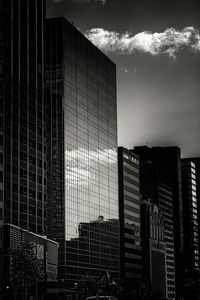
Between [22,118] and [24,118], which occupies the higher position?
[24,118]

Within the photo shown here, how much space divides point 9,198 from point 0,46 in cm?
3849

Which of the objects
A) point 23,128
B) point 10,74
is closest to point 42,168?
point 23,128

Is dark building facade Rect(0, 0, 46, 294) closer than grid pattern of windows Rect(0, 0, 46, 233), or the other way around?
dark building facade Rect(0, 0, 46, 294)

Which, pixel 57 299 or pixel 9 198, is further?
pixel 9 198

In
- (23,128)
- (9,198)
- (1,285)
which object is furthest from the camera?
(23,128)

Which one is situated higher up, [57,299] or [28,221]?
[28,221]

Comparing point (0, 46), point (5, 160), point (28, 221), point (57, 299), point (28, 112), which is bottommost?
point (57, 299)

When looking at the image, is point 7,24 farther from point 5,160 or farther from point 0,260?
point 0,260

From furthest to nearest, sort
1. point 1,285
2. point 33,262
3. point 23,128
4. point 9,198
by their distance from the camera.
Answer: point 23,128
point 9,198
point 1,285
point 33,262

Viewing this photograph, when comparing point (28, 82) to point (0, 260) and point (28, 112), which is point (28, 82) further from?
point (0, 260)

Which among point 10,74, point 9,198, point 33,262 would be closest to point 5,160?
point 9,198

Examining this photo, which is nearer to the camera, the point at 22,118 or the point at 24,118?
the point at 22,118

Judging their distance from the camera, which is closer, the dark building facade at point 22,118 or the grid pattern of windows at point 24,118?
the dark building facade at point 22,118

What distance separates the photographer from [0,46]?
171500mm
